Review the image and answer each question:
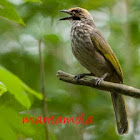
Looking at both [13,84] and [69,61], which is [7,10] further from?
[69,61]

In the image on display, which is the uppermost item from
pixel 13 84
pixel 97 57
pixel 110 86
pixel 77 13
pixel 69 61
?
pixel 77 13

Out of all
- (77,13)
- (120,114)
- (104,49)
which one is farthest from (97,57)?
(77,13)

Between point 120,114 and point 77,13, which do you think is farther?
point 77,13

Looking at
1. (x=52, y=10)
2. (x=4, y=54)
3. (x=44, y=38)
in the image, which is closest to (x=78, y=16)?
(x=52, y=10)

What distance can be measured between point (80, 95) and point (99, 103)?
0.86 ft

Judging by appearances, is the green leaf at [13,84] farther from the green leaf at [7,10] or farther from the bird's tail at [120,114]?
the bird's tail at [120,114]

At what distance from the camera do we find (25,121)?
6.58 ft

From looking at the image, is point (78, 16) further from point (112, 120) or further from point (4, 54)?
point (112, 120)

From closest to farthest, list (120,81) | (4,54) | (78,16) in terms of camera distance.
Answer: (120,81), (78,16), (4,54)

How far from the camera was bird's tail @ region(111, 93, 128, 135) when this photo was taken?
371cm

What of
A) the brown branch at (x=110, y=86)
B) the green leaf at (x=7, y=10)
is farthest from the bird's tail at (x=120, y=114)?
the green leaf at (x=7, y=10)

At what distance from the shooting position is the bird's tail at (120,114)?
146 inches

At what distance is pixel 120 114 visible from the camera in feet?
12.7

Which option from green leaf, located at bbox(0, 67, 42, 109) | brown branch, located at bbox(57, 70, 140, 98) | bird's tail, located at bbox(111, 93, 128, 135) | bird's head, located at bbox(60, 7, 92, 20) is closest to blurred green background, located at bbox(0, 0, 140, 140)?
bird's head, located at bbox(60, 7, 92, 20)
